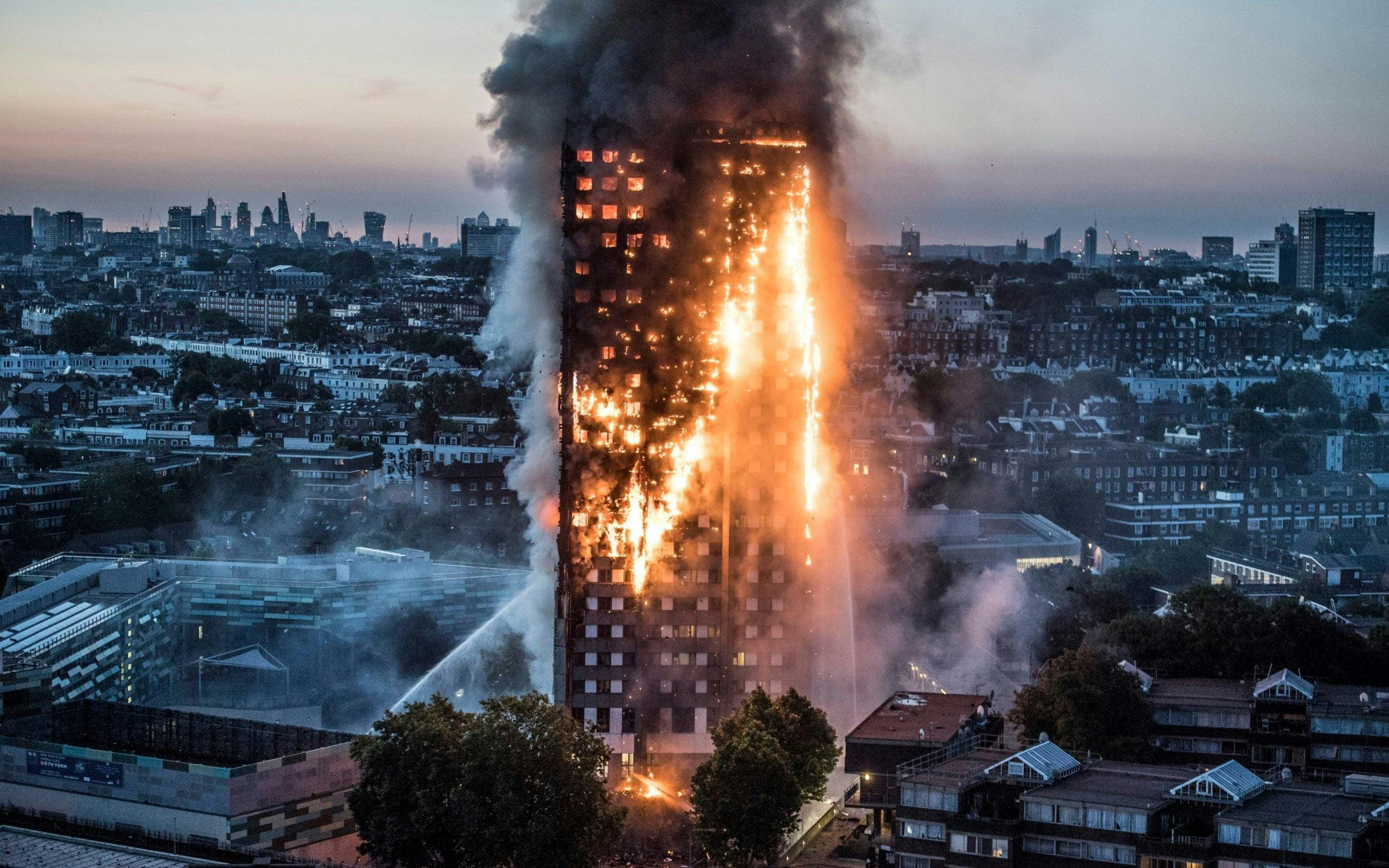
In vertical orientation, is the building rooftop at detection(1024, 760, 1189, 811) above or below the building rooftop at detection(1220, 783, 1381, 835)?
below

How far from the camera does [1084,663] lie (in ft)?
96.6

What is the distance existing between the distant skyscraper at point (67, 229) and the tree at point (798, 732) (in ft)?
529

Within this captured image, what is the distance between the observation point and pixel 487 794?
26656 millimetres

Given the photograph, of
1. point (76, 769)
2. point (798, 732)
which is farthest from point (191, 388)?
point (798, 732)

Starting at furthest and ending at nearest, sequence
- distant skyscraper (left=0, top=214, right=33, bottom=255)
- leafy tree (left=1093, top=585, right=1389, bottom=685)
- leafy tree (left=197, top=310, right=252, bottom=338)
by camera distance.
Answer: distant skyscraper (left=0, top=214, right=33, bottom=255) → leafy tree (left=197, top=310, right=252, bottom=338) → leafy tree (left=1093, top=585, right=1389, bottom=685)

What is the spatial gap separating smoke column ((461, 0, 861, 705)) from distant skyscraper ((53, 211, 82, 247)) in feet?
507

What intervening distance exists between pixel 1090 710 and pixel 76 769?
44.3ft

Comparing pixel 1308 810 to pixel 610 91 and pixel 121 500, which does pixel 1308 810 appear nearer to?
Result: pixel 610 91

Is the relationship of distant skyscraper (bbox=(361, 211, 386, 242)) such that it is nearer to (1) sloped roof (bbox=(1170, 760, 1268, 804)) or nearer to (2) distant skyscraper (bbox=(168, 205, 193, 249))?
(2) distant skyscraper (bbox=(168, 205, 193, 249))

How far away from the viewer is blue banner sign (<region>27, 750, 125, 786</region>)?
96.6ft

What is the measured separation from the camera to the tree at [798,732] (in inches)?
1144

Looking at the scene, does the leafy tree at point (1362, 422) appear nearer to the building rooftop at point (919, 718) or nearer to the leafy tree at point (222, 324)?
the building rooftop at point (919, 718)

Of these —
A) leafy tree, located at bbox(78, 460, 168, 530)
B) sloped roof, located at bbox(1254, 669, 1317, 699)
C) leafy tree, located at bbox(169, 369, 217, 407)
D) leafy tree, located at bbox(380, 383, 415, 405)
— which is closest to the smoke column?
sloped roof, located at bbox(1254, 669, 1317, 699)

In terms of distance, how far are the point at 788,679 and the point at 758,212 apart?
22.5 feet
